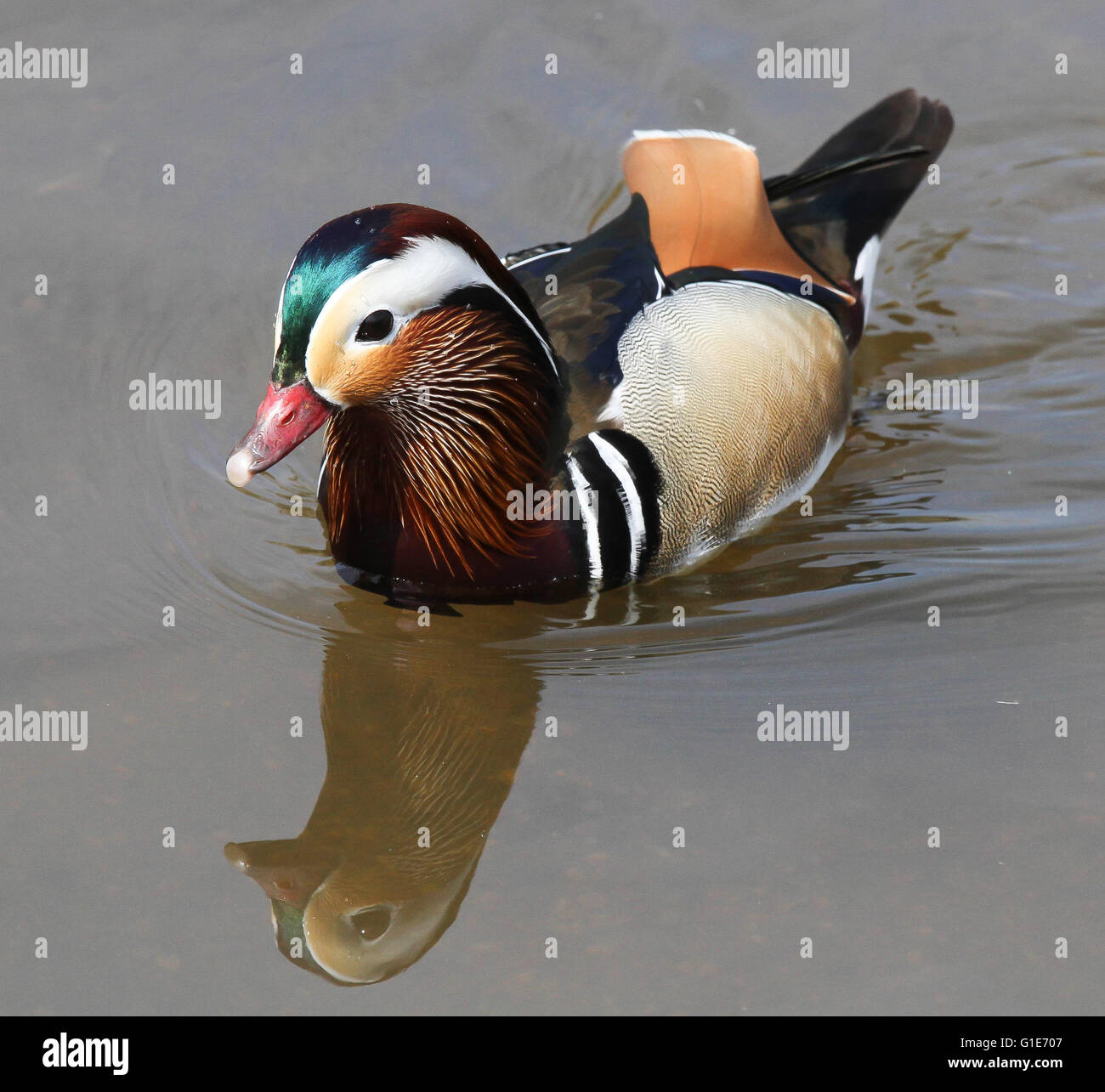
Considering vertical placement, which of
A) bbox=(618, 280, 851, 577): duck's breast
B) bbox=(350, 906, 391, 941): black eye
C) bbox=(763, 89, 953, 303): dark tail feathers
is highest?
bbox=(763, 89, 953, 303): dark tail feathers

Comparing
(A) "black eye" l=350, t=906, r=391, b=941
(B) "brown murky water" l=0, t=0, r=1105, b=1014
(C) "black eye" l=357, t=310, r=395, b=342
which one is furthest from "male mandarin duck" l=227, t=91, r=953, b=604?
(A) "black eye" l=350, t=906, r=391, b=941

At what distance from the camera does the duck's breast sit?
5.15m

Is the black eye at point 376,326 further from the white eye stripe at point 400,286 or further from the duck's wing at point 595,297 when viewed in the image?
the duck's wing at point 595,297

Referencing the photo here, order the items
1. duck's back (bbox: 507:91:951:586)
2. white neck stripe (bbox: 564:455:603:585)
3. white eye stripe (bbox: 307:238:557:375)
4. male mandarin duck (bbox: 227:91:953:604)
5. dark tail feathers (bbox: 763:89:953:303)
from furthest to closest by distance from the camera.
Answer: dark tail feathers (bbox: 763:89:953:303) < duck's back (bbox: 507:91:951:586) < white neck stripe (bbox: 564:455:603:585) < male mandarin duck (bbox: 227:91:953:604) < white eye stripe (bbox: 307:238:557:375)

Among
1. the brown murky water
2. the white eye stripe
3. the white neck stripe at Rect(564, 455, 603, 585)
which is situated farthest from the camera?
the white neck stripe at Rect(564, 455, 603, 585)

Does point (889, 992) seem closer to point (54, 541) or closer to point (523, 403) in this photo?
point (523, 403)

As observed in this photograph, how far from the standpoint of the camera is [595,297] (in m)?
5.24

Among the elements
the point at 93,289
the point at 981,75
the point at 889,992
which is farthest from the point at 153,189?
the point at 889,992

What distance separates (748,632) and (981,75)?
442 centimetres

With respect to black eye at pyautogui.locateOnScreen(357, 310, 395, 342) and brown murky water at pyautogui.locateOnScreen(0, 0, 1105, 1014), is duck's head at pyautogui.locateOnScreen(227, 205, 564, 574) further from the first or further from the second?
brown murky water at pyautogui.locateOnScreen(0, 0, 1105, 1014)

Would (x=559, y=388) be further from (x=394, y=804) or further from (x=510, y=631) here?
(x=394, y=804)

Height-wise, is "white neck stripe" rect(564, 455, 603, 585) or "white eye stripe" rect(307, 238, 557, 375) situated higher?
"white eye stripe" rect(307, 238, 557, 375)

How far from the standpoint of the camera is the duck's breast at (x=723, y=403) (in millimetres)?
5148

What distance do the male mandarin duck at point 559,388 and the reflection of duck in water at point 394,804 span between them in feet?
1.00
